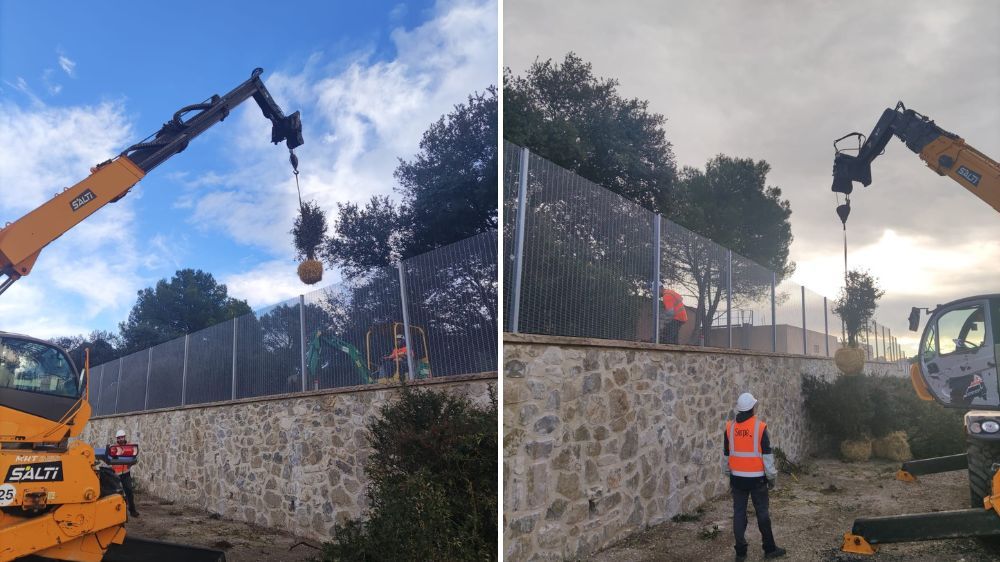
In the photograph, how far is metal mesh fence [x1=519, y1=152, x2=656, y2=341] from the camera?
4.93 metres

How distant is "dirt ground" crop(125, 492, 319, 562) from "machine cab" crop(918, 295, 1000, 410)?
636 cm

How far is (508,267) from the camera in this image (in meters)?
4.80

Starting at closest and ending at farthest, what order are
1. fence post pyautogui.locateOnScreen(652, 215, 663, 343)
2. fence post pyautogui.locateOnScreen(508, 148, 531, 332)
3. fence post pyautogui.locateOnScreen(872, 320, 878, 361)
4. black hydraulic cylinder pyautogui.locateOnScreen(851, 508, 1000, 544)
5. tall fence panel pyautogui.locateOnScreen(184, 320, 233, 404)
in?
black hydraulic cylinder pyautogui.locateOnScreen(851, 508, 1000, 544), fence post pyautogui.locateOnScreen(508, 148, 531, 332), fence post pyautogui.locateOnScreen(652, 215, 663, 343), tall fence panel pyautogui.locateOnScreen(184, 320, 233, 404), fence post pyautogui.locateOnScreen(872, 320, 878, 361)

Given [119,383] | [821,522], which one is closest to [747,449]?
[821,522]

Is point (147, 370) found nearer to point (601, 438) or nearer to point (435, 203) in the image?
point (435, 203)

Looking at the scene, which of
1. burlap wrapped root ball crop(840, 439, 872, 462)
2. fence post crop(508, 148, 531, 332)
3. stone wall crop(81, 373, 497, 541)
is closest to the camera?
fence post crop(508, 148, 531, 332)

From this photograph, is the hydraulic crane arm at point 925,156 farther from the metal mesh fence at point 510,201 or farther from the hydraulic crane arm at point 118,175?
the hydraulic crane arm at point 118,175

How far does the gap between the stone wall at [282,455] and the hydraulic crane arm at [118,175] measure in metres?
3.16

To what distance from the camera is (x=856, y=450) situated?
1019 cm

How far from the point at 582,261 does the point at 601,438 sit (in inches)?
56.7

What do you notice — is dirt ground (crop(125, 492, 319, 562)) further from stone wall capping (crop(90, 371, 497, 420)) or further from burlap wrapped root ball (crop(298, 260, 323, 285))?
burlap wrapped root ball (crop(298, 260, 323, 285))

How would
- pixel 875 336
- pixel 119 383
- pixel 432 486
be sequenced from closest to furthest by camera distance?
pixel 432 486 < pixel 875 336 < pixel 119 383

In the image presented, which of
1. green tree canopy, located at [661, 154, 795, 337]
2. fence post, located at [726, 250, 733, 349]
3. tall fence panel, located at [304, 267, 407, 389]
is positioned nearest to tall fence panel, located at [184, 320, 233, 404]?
tall fence panel, located at [304, 267, 407, 389]

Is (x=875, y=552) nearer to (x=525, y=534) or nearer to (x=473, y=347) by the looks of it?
(x=525, y=534)
